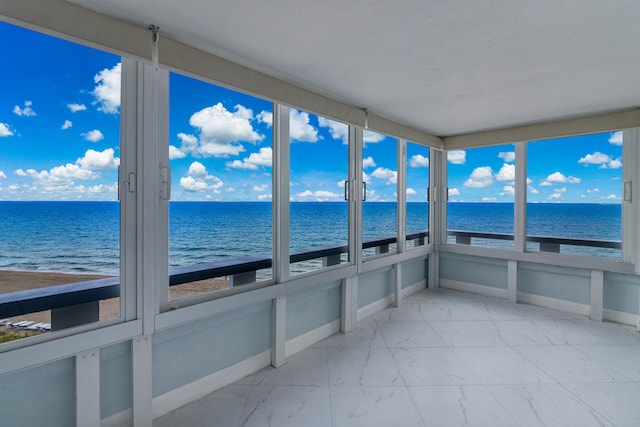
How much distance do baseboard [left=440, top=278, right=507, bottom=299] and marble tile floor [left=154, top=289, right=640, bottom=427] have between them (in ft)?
2.55

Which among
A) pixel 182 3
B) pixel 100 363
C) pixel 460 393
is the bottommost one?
pixel 460 393

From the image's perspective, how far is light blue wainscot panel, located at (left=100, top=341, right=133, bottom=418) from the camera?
143 cm

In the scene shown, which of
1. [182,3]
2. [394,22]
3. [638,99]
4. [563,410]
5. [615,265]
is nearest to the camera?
[182,3]

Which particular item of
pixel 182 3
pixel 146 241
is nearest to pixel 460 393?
pixel 146 241

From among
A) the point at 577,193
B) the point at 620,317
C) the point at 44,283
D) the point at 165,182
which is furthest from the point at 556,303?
the point at 577,193

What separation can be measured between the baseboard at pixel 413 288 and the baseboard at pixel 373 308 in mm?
287

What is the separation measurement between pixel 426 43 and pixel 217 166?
10.1 metres

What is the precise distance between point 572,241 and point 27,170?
190 inches

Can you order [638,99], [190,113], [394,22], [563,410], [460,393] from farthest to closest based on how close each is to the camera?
[190,113]
[638,99]
[460,393]
[563,410]
[394,22]

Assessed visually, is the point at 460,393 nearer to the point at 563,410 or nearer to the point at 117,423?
the point at 563,410

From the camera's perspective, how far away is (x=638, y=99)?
247cm

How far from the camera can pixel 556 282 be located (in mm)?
3355

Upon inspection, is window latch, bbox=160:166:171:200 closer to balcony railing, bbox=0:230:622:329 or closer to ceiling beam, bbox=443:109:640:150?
balcony railing, bbox=0:230:622:329

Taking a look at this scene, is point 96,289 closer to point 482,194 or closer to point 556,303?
Result: point 556,303
